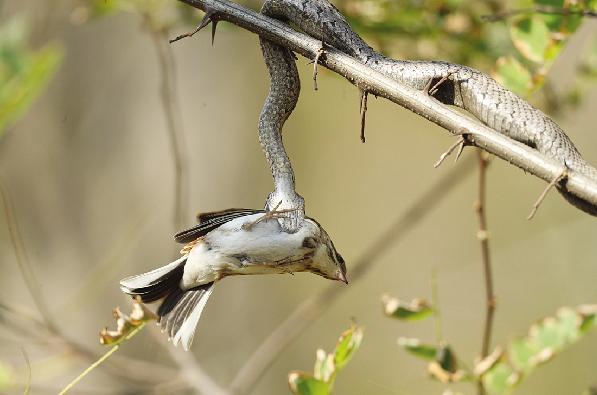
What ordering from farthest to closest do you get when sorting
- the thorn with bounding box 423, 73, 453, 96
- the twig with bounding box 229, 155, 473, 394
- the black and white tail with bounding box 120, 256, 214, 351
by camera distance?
the twig with bounding box 229, 155, 473, 394 < the thorn with bounding box 423, 73, 453, 96 < the black and white tail with bounding box 120, 256, 214, 351

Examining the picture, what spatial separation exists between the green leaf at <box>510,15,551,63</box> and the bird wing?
909 mm

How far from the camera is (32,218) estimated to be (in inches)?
199

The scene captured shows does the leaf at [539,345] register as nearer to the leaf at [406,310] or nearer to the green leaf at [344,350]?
the leaf at [406,310]

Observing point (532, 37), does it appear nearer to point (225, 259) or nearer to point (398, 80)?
point (398, 80)

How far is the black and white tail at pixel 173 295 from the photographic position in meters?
1.55

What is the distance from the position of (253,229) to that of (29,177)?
3889mm

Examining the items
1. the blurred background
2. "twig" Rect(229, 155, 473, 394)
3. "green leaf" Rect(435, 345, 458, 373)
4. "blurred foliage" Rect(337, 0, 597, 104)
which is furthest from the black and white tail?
the blurred background

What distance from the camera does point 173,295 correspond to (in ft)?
5.26

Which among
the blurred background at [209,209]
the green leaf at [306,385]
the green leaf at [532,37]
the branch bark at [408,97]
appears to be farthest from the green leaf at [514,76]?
the blurred background at [209,209]

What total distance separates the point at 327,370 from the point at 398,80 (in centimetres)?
61

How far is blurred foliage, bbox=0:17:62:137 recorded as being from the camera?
2209 millimetres

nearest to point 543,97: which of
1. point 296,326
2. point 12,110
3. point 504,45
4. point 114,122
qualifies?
point 504,45

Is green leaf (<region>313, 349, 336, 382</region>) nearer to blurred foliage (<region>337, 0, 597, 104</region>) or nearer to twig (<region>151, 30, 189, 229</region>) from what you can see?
twig (<region>151, 30, 189, 229</region>)

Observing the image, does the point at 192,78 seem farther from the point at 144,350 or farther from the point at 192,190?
the point at 144,350
